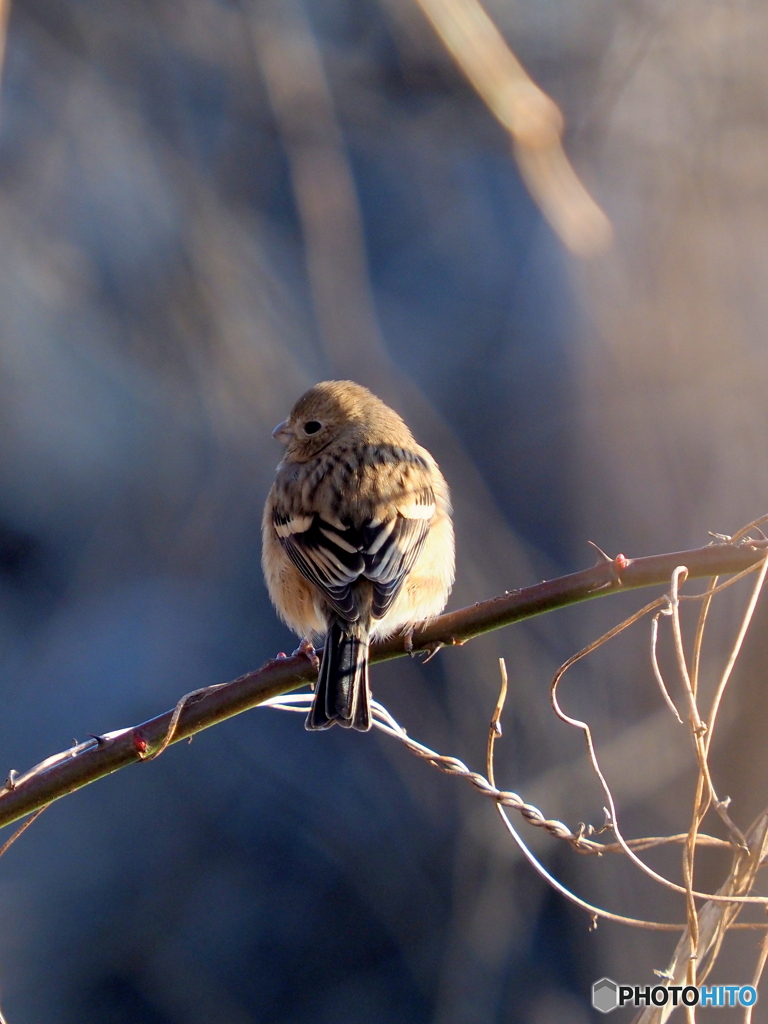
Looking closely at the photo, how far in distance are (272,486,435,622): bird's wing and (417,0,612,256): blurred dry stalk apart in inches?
94.3

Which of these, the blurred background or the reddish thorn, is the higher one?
the blurred background

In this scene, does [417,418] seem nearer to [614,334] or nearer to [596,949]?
[614,334]

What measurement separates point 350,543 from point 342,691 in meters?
0.59

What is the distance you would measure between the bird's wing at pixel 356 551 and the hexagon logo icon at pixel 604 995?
2.07 metres

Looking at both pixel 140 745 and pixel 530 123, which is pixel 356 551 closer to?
pixel 140 745

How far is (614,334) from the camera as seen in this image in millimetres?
4625

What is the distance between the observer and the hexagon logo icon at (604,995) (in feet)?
12.2

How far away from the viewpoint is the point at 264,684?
5.87 feet

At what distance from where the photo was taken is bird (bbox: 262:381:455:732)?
7.82ft

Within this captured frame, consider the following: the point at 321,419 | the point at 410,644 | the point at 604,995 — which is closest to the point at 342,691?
the point at 410,644

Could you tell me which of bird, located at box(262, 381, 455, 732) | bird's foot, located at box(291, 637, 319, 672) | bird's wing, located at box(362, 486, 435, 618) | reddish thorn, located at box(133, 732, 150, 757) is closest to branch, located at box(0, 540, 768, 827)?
reddish thorn, located at box(133, 732, 150, 757)

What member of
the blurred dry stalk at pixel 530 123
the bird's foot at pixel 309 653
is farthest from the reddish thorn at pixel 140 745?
the blurred dry stalk at pixel 530 123

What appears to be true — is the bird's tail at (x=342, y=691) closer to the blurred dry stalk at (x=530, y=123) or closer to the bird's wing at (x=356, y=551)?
the bird's wing at (x=356, y=551)

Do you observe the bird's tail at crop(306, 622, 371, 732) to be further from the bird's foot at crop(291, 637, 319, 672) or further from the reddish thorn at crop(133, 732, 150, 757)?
the reddish thorn at crop(133, 732, 150, 757)
